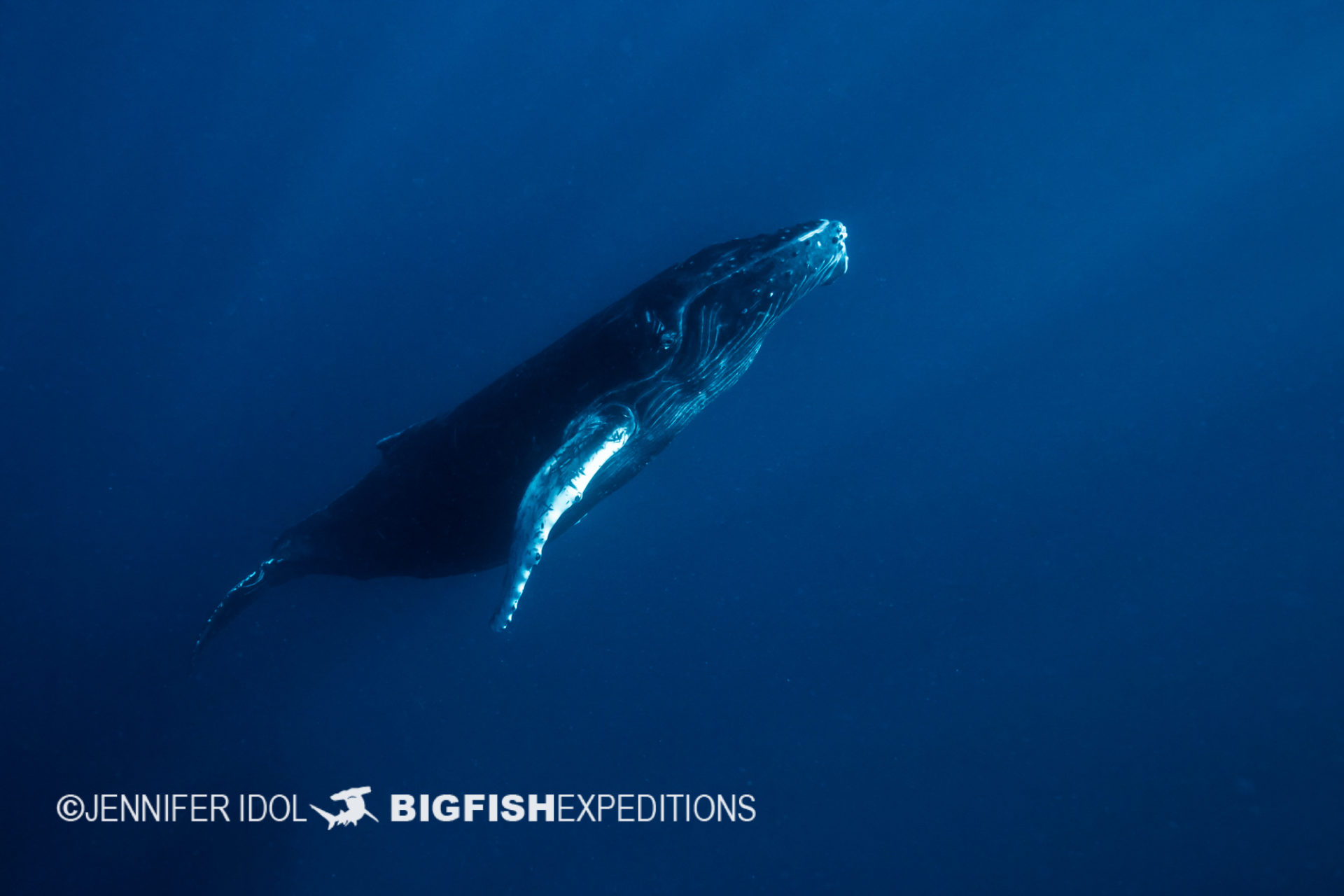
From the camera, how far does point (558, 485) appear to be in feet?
13.5

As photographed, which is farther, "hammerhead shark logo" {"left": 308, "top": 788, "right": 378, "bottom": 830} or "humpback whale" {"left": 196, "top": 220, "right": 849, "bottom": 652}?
"hammerhead shark logo" {"left": 308, "top": 788, "right": 378, "bottom": 830}

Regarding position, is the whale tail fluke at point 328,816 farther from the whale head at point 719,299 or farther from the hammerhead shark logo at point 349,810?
the whale head at point 719,299

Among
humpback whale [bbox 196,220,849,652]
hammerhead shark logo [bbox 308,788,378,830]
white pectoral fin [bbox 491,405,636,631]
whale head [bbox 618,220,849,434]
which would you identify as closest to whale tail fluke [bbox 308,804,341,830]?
hammerhead shark logo [bbox 308,788,378,830]

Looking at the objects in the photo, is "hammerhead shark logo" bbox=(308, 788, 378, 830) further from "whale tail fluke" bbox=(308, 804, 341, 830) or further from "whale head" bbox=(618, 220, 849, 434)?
"whale head" bbox=(618, 220, 849, 434)

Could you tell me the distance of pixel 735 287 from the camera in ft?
14.8

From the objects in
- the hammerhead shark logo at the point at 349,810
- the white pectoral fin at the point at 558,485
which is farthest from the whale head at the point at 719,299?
the hammerhead shark logo at the point at 349,810

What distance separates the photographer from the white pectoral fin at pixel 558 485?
12.5ft

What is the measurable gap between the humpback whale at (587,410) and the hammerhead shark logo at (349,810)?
297 inches

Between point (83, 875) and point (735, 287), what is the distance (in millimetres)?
13252

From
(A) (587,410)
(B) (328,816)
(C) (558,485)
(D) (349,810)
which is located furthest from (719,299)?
(B) (328,816)

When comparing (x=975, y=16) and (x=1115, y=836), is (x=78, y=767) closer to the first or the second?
(x=1115, y=836)

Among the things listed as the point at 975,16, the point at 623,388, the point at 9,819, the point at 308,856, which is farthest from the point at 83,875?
the point at 975,16

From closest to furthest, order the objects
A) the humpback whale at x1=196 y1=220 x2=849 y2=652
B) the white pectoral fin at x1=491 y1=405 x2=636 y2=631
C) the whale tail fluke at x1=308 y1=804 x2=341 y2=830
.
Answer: the white pectoral fin at x1=491 y1=405 x2=636 y2=631 < the humpback whale at x1=196 y1=220 x2=849 y2=652 < the whale tail fluke at x1=308 y1=804 x2=341 y2=830

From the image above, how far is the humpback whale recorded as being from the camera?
4434 millimetres
